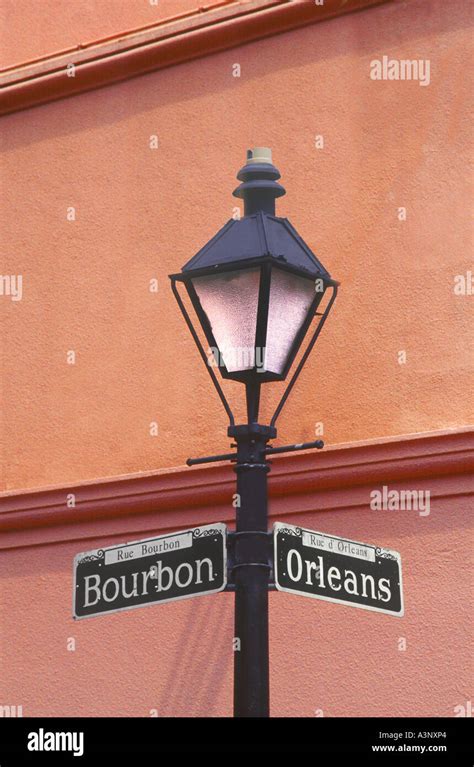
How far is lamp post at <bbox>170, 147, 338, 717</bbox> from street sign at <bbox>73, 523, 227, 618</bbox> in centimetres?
7

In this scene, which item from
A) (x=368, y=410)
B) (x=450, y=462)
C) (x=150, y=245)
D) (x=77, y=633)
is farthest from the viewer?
(x=150, y=245)

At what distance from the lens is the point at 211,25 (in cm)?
679

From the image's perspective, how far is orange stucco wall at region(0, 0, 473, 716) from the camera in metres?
5.66

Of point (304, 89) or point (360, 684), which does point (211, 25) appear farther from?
point (360, 684)

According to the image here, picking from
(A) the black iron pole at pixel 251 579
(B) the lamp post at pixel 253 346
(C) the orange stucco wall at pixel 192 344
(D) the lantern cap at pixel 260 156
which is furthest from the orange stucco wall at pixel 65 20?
(A) the black iron pole at pixel 251 579

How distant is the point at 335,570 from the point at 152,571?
585 mm

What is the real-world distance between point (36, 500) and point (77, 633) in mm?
718

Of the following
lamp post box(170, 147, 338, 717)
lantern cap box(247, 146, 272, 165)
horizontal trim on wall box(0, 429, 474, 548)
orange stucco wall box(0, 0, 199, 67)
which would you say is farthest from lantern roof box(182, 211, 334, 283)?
orange stucco wall box(0, 0, 199, 67)

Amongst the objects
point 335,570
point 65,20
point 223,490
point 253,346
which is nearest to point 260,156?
point 253,346

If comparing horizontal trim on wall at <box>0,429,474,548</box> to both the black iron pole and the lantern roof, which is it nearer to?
the lantern roof

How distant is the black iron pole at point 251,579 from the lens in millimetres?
3834

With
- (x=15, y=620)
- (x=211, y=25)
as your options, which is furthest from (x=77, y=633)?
(x=211, y=25)

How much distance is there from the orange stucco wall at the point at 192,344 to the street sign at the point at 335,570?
131cm

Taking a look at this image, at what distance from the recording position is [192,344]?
6.49 meters
